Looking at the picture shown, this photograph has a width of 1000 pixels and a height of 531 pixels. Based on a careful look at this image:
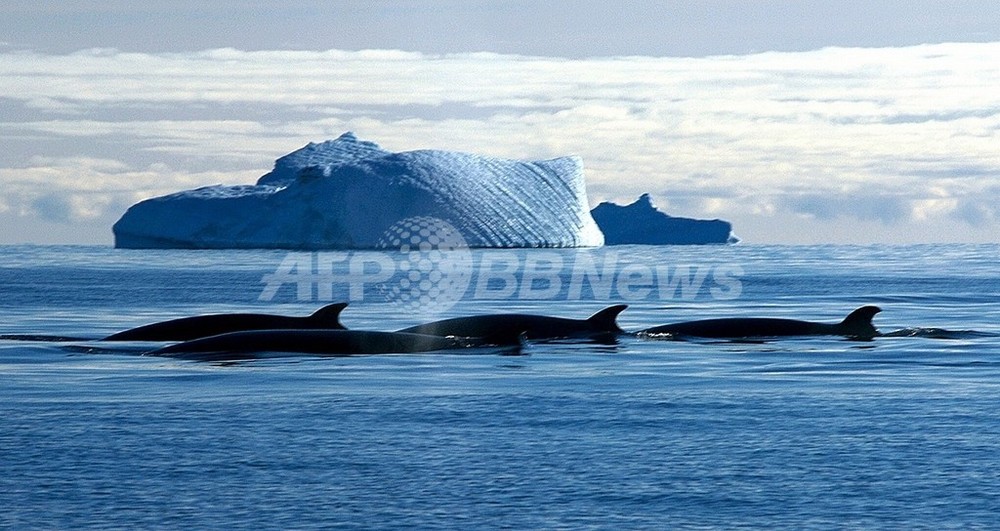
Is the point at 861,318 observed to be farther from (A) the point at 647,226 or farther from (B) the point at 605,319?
(A) the point at 647,226

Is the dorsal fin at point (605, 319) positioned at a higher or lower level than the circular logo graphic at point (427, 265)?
lower

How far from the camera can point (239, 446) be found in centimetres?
961

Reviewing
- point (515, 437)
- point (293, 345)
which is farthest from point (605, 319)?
point (515, 437)

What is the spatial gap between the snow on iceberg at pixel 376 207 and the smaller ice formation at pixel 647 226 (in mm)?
22206

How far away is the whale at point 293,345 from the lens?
16.6 meters

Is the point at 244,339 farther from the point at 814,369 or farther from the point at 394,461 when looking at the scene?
the point at 394,461

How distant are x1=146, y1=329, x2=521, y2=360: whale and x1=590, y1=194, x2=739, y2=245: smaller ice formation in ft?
370

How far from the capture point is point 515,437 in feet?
33.1

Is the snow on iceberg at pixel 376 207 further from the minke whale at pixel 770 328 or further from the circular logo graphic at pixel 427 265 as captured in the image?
the minke whale at pixel 770 328

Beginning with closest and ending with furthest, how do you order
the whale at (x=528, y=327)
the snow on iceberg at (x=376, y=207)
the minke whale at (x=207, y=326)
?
1. the minke whale at (x=207, y=326)
2. the whale at (x=528, y=327)
3. the snow on iceberg at (x=376, y=207)

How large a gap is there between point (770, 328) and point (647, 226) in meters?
111

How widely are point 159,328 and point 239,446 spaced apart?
10.5 m

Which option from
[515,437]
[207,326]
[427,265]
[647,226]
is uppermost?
[647,226]

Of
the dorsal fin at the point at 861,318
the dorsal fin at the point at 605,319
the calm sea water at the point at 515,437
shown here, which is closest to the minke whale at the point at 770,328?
the dorsal fin at the point at 861,318
